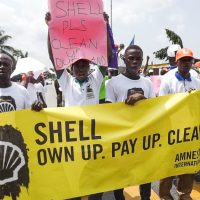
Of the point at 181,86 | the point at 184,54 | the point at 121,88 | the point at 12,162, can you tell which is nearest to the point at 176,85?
the point at 181,86

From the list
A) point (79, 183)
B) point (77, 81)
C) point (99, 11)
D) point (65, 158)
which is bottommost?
point (79, 183)

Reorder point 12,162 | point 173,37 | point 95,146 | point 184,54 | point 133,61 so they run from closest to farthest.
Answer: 1. point 12,162
2. point 95,146
3. point 133,61
4. point 184,54
5. point 173,37

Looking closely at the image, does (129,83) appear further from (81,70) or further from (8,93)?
(8,93)

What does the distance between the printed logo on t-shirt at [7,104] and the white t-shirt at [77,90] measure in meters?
0.53

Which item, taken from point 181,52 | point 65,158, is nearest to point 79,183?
point 65,158

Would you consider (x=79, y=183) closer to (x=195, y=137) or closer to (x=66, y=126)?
(x=66, y=126)

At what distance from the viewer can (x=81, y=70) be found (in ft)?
13.5

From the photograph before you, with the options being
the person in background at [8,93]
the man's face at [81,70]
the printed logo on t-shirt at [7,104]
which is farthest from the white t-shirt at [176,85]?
the printed logo on t-shirt at [7,104]

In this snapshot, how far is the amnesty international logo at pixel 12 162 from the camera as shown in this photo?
3.72m

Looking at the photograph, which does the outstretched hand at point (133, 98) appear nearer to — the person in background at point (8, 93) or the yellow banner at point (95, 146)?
the yellow banner at point (95, 146)

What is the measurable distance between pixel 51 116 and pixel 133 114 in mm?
850

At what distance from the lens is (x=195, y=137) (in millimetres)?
4309

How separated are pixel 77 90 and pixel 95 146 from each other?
0.63m

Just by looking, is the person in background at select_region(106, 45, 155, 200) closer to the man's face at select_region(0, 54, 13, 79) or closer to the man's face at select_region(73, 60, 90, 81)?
the man's face at select_region(73, 60, 90, 81)
